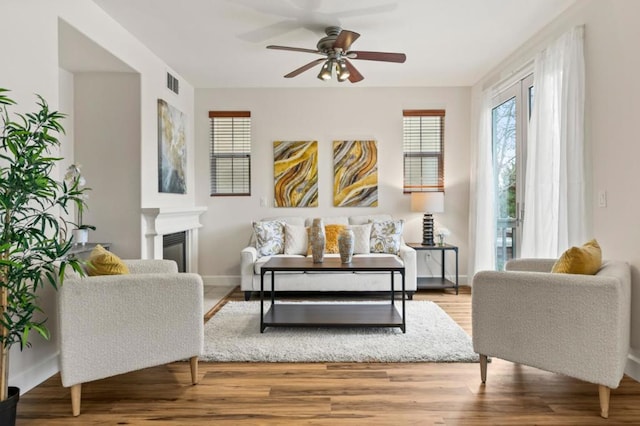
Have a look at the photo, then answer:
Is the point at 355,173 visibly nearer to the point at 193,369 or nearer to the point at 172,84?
the point at 172,84

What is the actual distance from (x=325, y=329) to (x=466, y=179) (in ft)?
10.2

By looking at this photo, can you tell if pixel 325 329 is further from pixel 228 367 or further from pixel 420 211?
pixel 420 211

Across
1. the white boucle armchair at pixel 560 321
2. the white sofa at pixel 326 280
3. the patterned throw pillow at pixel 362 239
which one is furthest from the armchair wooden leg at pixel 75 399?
the patterned throw pillow at pixel 362 239

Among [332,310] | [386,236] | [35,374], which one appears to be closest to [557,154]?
[386,236]

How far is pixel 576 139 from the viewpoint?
294cm

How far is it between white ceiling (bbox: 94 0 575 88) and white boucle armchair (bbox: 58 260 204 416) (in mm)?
2183

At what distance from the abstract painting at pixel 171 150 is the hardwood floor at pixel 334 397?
7.49 feet

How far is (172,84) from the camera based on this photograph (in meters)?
4.64

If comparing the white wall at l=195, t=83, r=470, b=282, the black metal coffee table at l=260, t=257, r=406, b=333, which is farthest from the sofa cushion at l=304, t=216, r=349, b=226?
the black metal coffee table at l=260, t=257, r=406, b=333

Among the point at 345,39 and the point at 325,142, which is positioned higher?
the point at 345,39

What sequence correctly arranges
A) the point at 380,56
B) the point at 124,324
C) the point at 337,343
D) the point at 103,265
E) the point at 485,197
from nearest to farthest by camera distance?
the point at 124,324 → the point at 103,265 → the point at 337,343 → the point at 380,56 → the point at 485,197

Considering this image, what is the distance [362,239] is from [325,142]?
1447 mm

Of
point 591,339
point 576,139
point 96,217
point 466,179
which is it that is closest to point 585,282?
point 591,339

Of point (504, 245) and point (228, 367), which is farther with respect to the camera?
point (504, 245)
